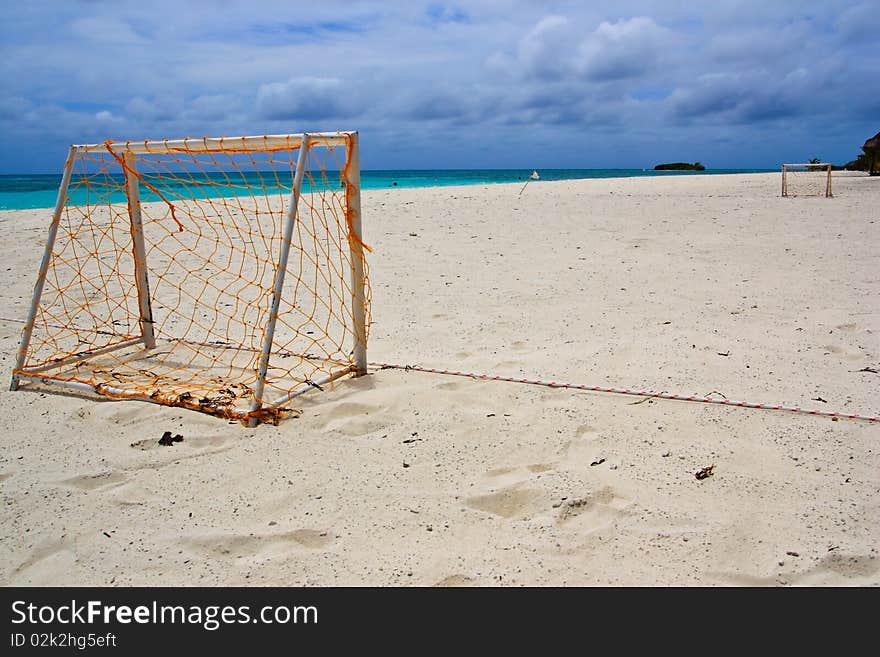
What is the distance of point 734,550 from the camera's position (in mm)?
1960

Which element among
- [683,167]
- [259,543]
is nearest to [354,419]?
[259,543]

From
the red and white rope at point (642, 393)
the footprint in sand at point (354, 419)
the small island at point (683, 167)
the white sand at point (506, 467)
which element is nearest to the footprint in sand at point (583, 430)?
the white sand at point (506, 467)

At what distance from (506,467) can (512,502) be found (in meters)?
0.23

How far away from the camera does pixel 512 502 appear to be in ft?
7.37

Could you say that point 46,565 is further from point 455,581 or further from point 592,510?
point 592,510

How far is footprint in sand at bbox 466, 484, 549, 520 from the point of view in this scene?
2.19 m

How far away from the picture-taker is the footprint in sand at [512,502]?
2.19 metres

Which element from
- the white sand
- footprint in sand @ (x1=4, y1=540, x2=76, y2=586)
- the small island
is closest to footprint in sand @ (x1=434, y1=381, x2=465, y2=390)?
the white sand

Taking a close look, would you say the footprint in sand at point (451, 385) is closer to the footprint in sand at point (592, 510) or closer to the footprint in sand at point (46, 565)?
the footprint in sand at point (592, 510)
